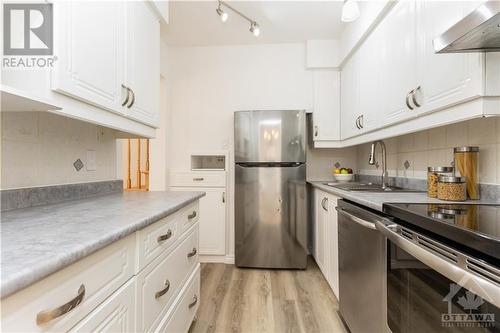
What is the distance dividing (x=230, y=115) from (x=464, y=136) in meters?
2.25

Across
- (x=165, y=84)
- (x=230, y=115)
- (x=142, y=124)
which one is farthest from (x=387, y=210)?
(x=165, y=84)

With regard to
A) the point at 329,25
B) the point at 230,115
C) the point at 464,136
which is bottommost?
the point at 464,136

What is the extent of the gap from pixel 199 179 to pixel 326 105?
1698 mm

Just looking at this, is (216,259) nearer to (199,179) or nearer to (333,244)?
(199,179)

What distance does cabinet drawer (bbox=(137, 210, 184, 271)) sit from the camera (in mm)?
910

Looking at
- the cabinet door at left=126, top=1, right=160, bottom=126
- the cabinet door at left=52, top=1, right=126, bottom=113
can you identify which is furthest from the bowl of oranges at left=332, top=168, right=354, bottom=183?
the cabinet door at left=52, top=1, right=126, bottom=113

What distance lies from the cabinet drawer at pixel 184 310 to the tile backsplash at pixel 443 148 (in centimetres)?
173

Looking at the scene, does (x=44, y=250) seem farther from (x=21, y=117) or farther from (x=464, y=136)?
(x=464, y=136)

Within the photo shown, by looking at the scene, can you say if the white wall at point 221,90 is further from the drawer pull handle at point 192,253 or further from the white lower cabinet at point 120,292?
the white lower cabinet at point 120,292

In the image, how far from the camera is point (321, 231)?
241 centimetres

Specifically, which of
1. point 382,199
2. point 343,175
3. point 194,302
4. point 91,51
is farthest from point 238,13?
point 194,302

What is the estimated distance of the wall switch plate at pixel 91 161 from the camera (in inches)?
60.5

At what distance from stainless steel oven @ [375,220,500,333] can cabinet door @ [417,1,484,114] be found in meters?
0.64

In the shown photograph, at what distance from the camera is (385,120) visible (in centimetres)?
171
